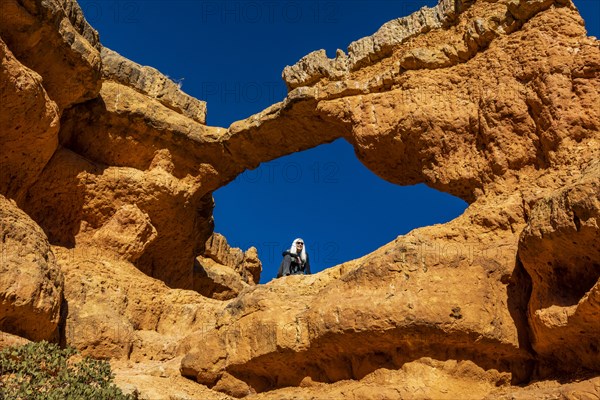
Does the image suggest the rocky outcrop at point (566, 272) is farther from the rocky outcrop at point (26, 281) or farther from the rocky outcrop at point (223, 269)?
the rocky outcrop at point (223, 269)

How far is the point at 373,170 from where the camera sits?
12.0 m

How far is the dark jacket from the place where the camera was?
1328cm

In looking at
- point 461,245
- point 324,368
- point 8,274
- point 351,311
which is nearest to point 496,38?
point 461,245

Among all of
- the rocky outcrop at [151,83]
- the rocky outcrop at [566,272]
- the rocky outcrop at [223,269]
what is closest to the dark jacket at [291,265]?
the rocky outcrop at [223,269]

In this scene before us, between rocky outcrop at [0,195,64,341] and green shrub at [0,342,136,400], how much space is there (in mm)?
917

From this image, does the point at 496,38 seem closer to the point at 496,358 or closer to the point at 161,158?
the point at 496,358

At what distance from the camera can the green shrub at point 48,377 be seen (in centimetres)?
690

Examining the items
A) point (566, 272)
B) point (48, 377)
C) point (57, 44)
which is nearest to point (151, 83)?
point (57, 44)

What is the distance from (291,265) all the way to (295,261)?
14cm

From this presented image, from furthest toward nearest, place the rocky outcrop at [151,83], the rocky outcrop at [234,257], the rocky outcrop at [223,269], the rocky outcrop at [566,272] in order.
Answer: the rocky outcrop at [234,257] < the rocky outcrop at [223,269] < the rocky outcrop at [151,83] < the rocky outcrop at [566,272]

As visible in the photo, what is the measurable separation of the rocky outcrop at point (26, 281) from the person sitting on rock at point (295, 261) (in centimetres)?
513

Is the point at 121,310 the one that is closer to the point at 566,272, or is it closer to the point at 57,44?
the point at 57,44

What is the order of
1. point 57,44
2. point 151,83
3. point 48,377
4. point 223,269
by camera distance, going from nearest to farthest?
point 48,377, point 57,44, point 151,83, point 223,269

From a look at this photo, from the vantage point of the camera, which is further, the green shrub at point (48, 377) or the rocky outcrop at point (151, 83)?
the rocky outcrop at point (151, 83)
